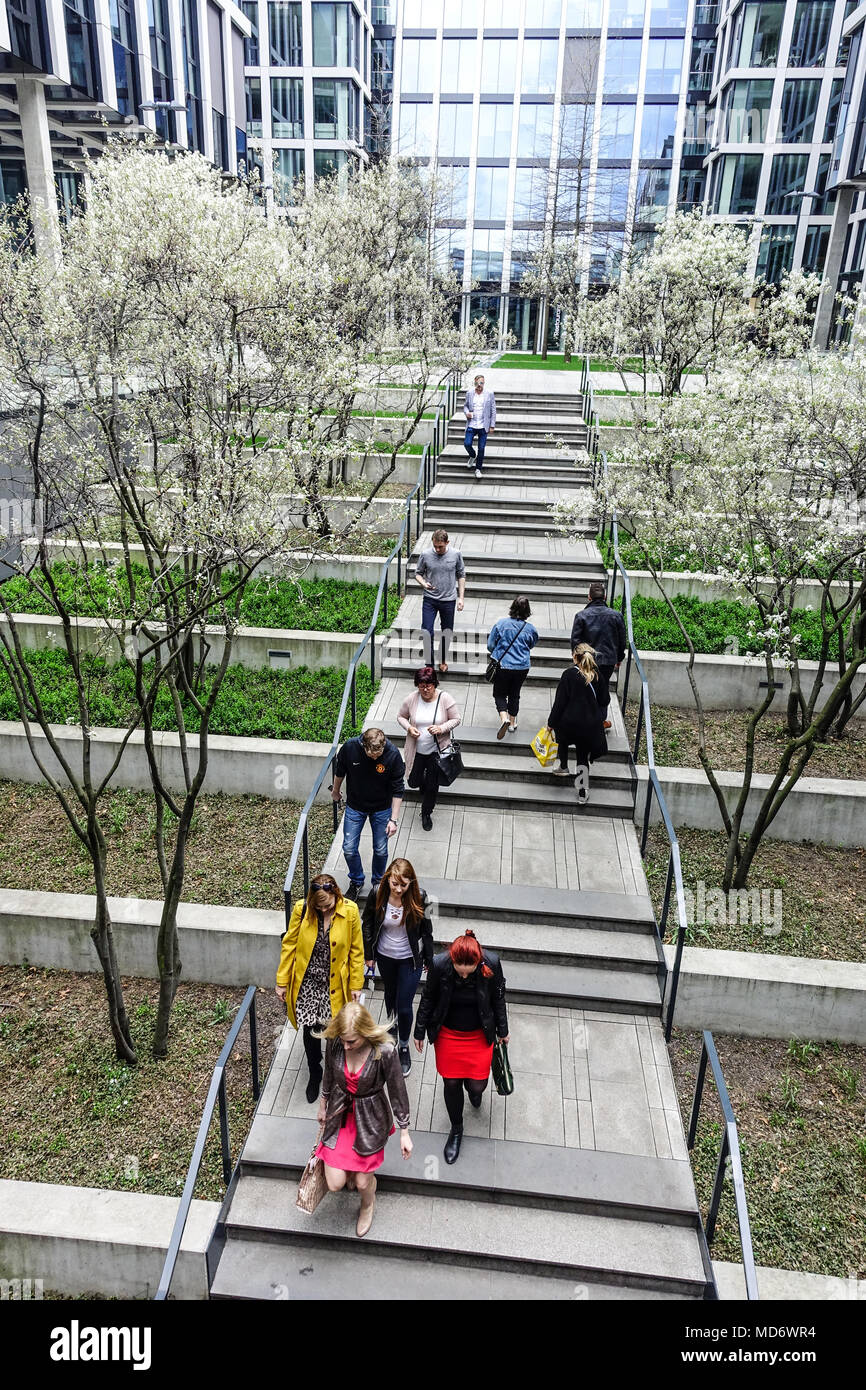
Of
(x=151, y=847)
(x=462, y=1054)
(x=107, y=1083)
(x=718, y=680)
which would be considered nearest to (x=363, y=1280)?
(x=462, y=1054)

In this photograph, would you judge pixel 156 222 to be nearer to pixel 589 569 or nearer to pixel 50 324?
pixel 50 324

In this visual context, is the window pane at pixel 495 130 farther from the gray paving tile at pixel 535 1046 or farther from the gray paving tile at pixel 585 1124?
the gray paving tile at pixel 585 1124

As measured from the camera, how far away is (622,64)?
157 ft

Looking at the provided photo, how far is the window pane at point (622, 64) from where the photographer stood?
47.5 m

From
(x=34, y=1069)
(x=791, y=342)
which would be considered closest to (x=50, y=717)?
(x=34, y=1069)

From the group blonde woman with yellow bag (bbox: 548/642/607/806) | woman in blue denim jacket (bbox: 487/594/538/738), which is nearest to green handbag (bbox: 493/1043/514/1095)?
blonde woman with yellow bag (bbox: 548/642/607/806)

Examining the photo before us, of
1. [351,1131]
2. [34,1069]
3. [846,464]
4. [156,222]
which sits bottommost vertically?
[34,1069]

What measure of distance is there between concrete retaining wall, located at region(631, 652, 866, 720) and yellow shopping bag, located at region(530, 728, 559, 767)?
6.90ft

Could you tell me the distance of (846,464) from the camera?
746 cm

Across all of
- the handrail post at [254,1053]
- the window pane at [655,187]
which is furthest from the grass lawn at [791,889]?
the window pane at [655,187]

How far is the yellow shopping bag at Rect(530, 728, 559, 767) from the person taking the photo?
8805mm

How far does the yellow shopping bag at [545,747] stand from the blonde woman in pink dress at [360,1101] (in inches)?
175

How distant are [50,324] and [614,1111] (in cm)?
740

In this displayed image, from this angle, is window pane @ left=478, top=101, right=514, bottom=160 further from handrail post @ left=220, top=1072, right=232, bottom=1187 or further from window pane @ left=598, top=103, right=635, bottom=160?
handrail post @ left=220, top=1072, right=232, bottom=1187
